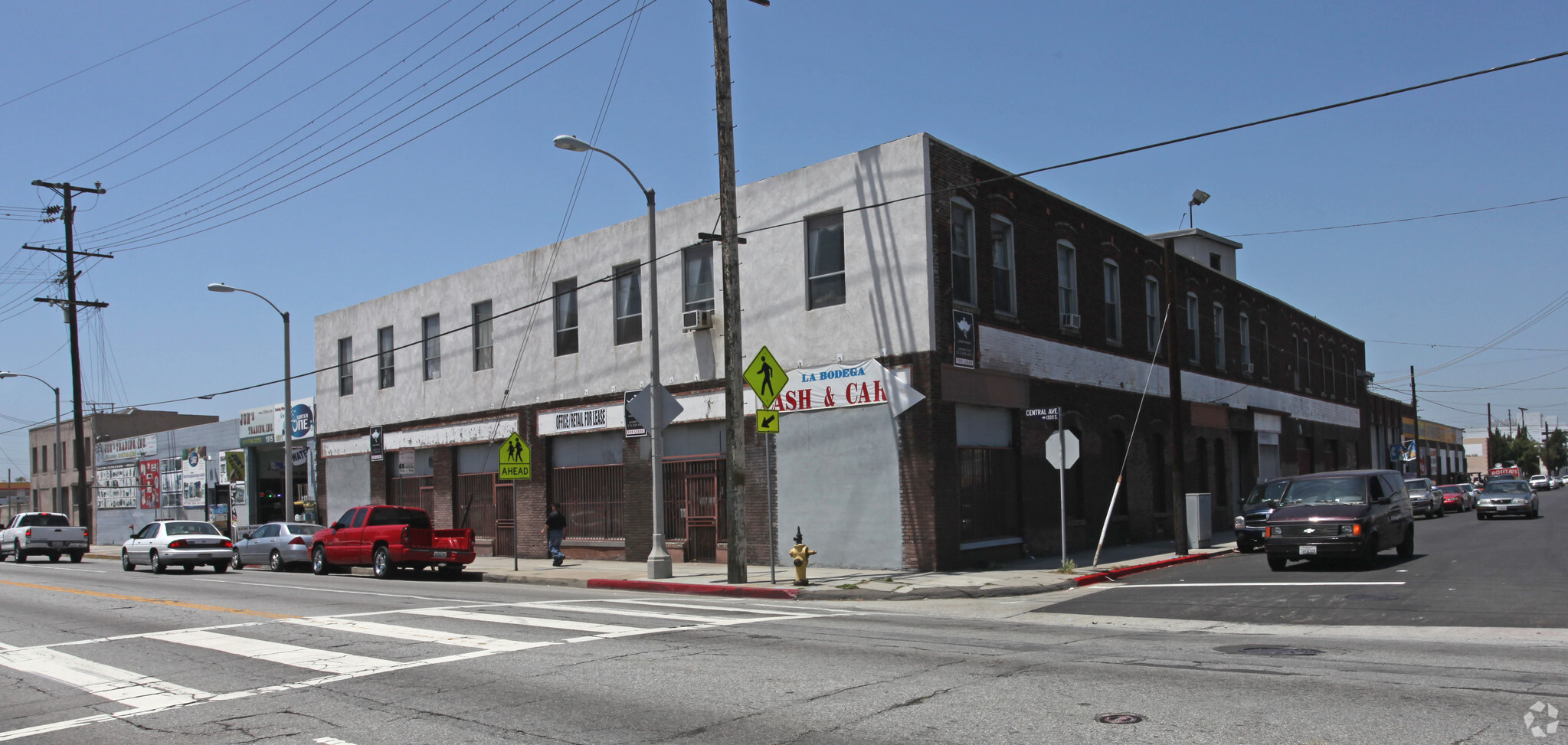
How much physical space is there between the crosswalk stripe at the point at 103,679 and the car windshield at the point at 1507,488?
39.8 meters

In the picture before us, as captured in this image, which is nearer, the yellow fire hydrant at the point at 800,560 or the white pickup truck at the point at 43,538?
the yellow fire hydrant at the point at 800,560

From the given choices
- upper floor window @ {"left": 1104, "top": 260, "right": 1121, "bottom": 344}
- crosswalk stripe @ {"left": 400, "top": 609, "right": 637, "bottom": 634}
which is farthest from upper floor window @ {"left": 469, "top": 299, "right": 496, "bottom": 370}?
crosswalk stripe @ {"left": 400, "top": 609, "right": 637, "bottom": 634}

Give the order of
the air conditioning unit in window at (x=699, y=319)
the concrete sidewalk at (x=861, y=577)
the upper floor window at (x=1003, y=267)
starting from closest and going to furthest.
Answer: the concrete sidewalk at (x=861, y=577) < the upper floor window at (x=1003, y=267) < the air conditioning unit in window at (x=699, y=319)

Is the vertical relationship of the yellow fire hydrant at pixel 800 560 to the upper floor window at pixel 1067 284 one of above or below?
below

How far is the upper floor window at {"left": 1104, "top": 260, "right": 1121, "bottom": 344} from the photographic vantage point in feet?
89.1

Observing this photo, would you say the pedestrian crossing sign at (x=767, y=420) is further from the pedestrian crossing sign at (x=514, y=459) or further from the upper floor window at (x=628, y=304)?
the upper floor window at (x=628, y=304)

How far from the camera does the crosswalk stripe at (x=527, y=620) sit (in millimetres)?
12227

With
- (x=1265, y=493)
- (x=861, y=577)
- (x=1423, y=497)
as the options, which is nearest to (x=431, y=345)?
(x=861, y=577)

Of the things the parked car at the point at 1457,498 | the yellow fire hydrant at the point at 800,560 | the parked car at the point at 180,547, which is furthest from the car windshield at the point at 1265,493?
the parked car at the point at 1457,498

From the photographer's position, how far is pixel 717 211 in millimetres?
23812

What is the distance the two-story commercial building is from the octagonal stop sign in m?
1.93

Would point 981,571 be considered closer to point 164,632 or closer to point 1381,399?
point 164,632

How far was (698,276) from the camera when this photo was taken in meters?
24.3

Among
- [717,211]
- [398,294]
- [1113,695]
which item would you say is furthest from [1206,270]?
[1113,695]
